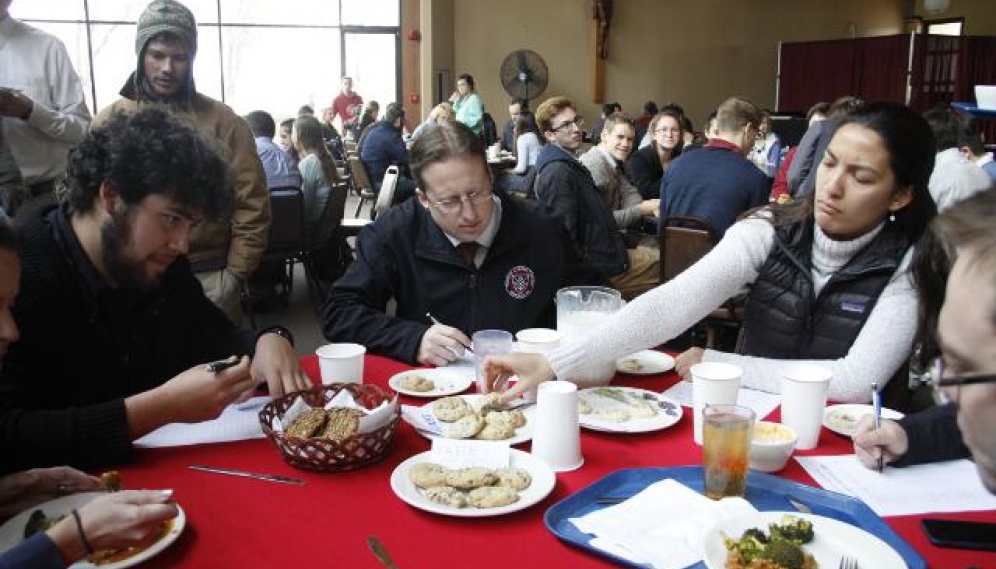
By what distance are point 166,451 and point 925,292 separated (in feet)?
4.11

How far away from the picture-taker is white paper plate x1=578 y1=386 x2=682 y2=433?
4.88 feet

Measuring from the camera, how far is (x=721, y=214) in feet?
13.5

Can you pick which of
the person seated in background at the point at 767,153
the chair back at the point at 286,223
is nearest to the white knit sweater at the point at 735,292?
the chair back at the point at 286,223

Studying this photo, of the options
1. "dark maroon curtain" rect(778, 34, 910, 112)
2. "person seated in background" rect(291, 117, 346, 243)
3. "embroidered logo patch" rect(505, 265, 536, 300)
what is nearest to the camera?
"embroidered logo patch" rect(505, 265, 536, 300)

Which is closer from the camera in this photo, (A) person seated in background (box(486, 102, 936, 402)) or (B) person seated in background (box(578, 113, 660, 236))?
(A) person seated in background (box(486, 102, 936, 402))

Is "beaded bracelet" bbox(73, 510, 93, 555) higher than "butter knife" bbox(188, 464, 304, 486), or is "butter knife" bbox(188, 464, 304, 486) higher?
"beaded bracelet" bbox(73, 510, 93, 555)

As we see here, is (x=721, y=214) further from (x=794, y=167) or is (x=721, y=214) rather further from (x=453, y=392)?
(x=453, y=392)

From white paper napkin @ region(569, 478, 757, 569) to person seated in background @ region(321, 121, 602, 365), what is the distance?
1.05 metres

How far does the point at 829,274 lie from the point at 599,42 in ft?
38.2

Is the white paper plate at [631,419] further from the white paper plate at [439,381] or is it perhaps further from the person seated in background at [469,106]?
the person seated in background at [469,106]

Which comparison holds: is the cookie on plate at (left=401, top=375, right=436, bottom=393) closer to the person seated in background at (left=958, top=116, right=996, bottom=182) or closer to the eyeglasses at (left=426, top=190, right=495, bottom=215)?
the eyeglasses at (left=426, top=190, right=495, bottom=215)

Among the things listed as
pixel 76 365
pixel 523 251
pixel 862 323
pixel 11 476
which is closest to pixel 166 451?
pixel 11 476

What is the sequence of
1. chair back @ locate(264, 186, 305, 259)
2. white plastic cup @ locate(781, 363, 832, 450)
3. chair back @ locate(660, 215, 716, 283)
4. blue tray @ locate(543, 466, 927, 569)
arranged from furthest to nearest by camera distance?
chair back @ locate(264, 186, 305, 259) → chair back @ locate(660, 215, 716, 283) → white plastic cup @ locate(781, 363, 832, 450) → blue tray @ locate(543, 466, 927, 569)

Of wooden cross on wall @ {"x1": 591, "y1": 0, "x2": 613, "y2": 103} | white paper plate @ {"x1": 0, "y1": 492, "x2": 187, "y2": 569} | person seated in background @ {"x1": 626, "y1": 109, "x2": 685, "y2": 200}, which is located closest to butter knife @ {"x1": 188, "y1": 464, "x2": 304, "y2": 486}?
white paper plate @ {"x1": 0, "y1": 492, "x2": 187, "y2": 569}
